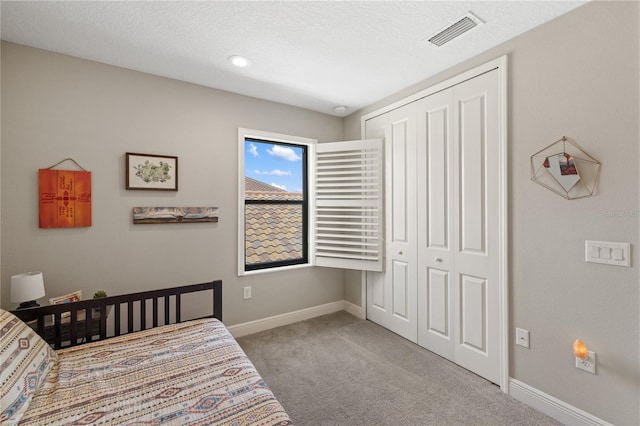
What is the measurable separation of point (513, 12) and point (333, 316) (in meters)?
3.14

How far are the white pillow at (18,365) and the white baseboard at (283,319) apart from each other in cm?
155

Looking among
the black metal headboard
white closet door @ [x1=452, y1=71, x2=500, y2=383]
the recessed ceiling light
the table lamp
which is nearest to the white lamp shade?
the table lamp

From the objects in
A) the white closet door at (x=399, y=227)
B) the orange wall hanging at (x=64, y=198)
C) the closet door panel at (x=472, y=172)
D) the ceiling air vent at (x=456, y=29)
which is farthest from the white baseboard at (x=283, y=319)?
the ceiling air vent at (x=456, y=29)

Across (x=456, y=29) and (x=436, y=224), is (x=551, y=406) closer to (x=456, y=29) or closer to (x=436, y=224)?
(x=436, y=224)

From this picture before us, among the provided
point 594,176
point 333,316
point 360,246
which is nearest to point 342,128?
point 360,246

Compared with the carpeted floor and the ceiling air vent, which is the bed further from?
the ceiling air vent

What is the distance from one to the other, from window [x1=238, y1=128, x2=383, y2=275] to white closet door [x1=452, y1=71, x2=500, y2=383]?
892 millimetres

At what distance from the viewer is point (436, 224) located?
8.31 ft

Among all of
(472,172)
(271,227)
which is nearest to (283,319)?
(271,227)

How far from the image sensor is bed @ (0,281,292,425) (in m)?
1.14

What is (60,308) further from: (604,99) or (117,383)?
(604,99)

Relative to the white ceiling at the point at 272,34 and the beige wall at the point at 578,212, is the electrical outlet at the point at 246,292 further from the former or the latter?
the beige wall at the point at 578,212

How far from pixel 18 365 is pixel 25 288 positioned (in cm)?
76

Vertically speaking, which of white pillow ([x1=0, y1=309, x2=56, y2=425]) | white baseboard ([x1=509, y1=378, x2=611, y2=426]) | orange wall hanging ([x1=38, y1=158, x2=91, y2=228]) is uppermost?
orange wall hanging ([x1=38, y1=158, x2=91, y2=228])
